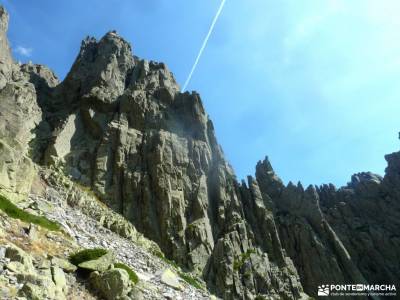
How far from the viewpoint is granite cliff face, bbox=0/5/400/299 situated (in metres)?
81.6

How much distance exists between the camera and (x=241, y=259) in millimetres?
82938

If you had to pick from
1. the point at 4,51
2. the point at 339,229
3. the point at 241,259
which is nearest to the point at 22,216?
the point at 241,259

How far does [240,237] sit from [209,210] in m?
10.1

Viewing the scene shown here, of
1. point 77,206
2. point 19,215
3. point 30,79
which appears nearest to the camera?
point 19,215

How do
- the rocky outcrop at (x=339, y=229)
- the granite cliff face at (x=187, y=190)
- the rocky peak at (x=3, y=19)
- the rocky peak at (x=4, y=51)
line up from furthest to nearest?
the rocky peak at (x=3, y=19)
the rocky outcrop at (x=339, y=229)
the rocky peak at (x=4, y=51)
the granite cliff face at (x=187, y=190)

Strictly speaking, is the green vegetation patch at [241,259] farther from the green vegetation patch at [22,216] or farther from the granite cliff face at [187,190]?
the green vegetation patch at [22,216]

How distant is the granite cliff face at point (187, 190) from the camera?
81.6 metres

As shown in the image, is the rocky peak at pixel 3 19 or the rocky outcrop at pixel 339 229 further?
the rocky peak at pixel 3 19

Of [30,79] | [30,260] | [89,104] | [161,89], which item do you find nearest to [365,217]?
[161,89]

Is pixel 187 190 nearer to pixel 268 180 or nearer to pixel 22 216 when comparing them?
pixel 268 180

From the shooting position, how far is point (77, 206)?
153 feet

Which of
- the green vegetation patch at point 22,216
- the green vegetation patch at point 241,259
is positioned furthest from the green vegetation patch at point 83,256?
the green vegetation patch at point 241,259

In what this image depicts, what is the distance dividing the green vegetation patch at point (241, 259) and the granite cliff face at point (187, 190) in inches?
13.9

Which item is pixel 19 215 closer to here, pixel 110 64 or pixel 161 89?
pixel 161 89
